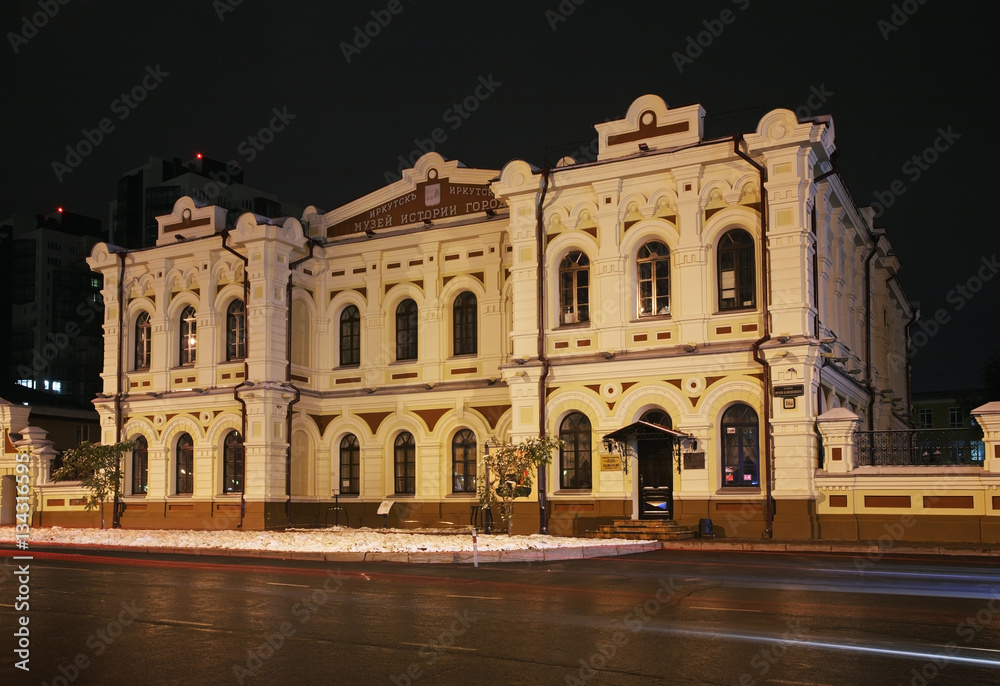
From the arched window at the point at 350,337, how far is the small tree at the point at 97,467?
728 centimetres

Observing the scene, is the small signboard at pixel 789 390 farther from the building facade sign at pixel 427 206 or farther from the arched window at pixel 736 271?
the building facade sign at pixel 427 206

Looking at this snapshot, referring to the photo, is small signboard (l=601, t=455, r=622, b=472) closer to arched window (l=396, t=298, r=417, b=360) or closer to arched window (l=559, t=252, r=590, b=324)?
arched window (l=559, t=252, r=590, b=324)

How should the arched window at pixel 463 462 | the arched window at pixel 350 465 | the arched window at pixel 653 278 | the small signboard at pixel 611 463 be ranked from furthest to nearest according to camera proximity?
the arched window at pixel 350 465
the arched window at pixel 463 462
the arched window at pixel 653 278
the small signboard at pixel 611 463

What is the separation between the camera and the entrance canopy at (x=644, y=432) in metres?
24.5

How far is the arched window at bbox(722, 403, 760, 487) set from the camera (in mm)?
24453

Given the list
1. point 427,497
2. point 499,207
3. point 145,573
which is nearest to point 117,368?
point 427,497

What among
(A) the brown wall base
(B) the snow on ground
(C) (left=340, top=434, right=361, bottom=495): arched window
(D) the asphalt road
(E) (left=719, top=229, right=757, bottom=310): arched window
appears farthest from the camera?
(C) (left=340, top=434, right=361, bottom=495): arched window

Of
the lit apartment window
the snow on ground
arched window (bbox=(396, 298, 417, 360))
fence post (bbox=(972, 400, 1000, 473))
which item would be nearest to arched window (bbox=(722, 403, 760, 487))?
the snow on ground

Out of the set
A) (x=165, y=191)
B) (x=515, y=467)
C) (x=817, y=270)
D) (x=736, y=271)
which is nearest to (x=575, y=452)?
(x=515, y=467)

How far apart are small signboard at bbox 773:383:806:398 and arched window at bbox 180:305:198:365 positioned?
19.2 m

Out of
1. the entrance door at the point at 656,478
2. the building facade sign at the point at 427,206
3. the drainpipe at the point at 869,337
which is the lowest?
the entrance door at the point at 656,478

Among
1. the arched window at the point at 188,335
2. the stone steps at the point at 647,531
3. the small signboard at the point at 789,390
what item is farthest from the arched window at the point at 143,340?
the small signboard at the point at 789,390

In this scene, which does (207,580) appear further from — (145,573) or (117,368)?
(117,368)

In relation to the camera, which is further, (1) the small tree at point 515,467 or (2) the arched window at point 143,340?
(2) the arched window at point 143,340
